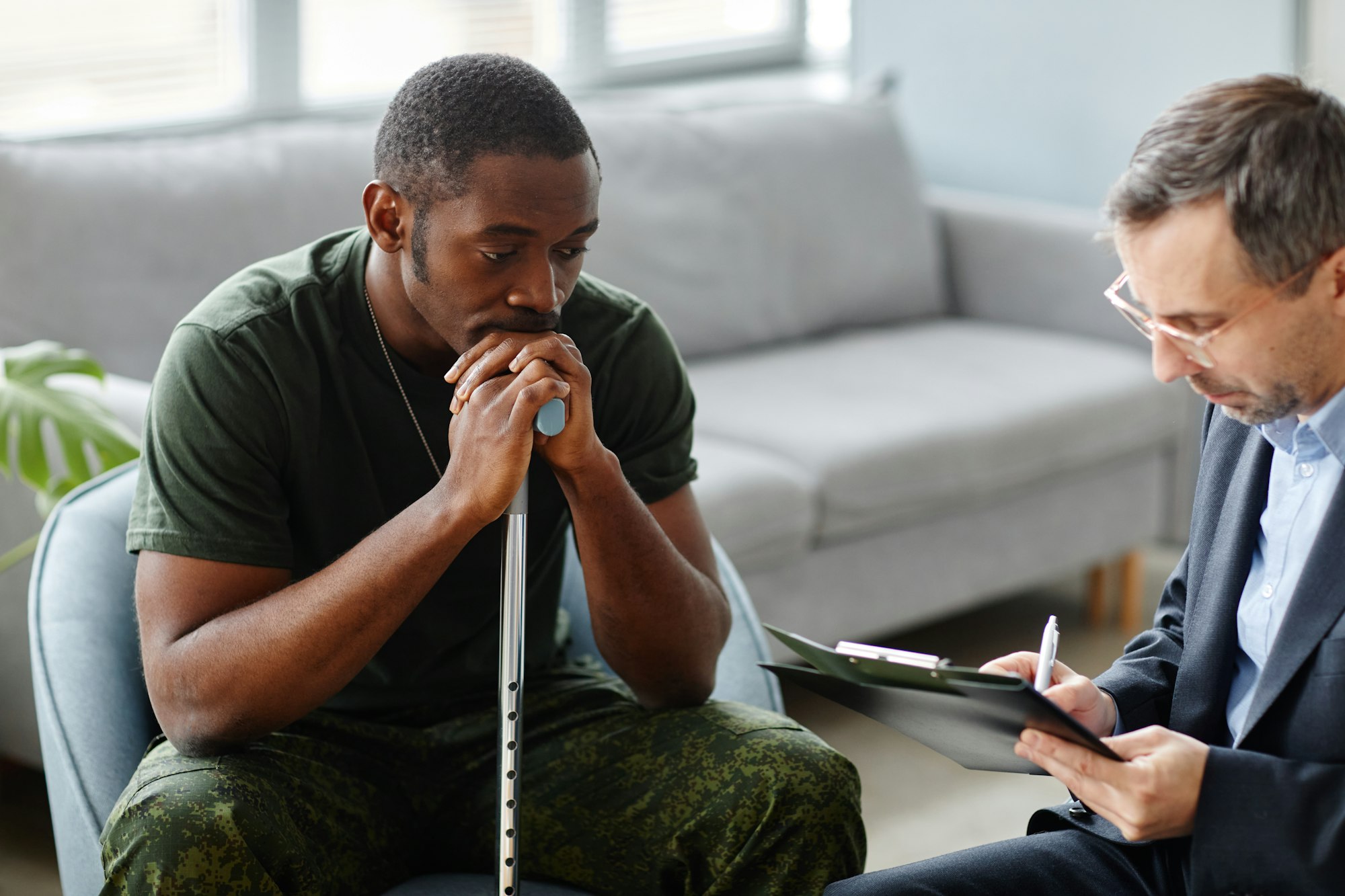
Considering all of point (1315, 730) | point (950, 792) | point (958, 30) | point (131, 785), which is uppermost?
point (958, 30)

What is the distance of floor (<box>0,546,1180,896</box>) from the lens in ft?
7.22

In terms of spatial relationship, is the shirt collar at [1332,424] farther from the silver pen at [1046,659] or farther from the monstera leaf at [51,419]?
the monstera leaf at [51,419]

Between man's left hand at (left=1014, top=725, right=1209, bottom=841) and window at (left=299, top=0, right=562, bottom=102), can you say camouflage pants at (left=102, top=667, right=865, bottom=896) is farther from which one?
window at (left=299, top=0, right=562, bottom=102)

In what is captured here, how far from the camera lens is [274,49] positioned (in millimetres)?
3229

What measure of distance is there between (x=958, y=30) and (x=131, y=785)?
10.2 feet

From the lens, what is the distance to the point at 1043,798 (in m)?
2.42

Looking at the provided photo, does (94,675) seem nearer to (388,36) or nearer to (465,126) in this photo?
(465,126)

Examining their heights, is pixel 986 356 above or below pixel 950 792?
above

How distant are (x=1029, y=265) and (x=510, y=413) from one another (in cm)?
233

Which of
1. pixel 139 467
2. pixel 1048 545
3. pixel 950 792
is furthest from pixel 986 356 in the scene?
pixel 139 467

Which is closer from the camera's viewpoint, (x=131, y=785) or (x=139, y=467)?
(x=131, y=785)

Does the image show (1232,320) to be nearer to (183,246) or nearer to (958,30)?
(183,246)

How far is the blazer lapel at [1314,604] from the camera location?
110cm

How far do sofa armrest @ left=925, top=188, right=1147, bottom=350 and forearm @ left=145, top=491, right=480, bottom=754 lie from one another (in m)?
2.27
